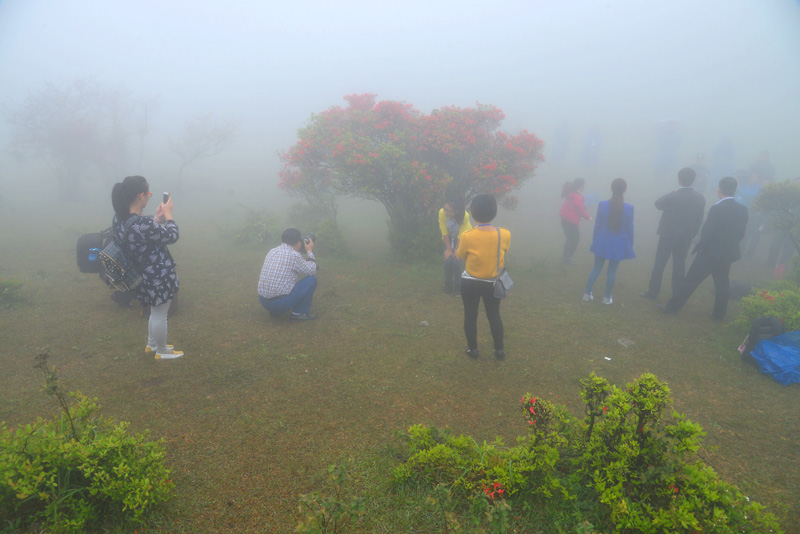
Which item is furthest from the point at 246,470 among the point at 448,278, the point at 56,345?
the point at 448,278

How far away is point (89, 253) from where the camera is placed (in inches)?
177

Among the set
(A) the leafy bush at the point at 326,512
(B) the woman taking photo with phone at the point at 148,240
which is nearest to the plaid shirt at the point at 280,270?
(B) the woman taking photo with phone at the point at 148,240

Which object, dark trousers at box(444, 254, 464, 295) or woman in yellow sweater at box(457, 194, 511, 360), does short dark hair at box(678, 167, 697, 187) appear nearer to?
dark trousers at box(444, 254, 464, 295)

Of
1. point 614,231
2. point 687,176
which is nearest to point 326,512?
point 614,231

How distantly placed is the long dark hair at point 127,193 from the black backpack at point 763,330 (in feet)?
22.8

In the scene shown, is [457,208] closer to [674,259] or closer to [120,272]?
[674,259]

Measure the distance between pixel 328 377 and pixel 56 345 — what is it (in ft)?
10.7

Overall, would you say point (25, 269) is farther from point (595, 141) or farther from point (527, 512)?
point (595, 141)

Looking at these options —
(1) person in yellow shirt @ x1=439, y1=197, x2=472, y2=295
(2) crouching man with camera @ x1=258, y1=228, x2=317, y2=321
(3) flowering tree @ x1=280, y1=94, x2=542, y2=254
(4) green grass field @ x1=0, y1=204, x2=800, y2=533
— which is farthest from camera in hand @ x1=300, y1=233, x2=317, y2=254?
(3) flowering tree @ x1=280, y1=94, x2=542, y2=254

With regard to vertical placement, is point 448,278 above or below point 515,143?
below

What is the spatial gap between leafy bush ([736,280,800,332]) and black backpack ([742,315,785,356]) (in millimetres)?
132

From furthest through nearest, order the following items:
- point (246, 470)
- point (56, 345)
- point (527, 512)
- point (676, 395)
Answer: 1. point (56, 345)
2. point (676, 395)
3. point (246, 470)
4. point (527, 512)

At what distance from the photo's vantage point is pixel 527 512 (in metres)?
2.17

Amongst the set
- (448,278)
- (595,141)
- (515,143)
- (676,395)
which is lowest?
(676,395)
